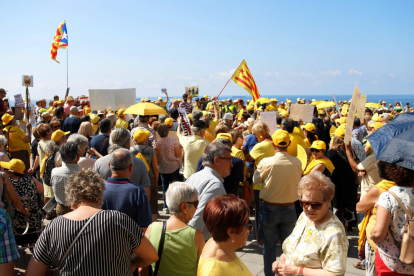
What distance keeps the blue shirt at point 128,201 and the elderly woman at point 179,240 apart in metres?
0.70

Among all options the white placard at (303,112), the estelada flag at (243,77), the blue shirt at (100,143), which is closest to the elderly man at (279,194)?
the blue shirt at (100,143)

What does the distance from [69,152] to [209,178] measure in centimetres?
195

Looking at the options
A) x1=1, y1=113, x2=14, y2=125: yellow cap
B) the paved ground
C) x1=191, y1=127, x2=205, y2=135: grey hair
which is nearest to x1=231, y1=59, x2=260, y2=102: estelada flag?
x1=191, y1=127, x2=205, y2=135: grey hair

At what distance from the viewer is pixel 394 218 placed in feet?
8.55

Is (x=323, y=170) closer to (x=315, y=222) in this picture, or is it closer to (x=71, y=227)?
(x=315, y=222)

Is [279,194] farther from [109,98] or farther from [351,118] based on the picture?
[109,98]

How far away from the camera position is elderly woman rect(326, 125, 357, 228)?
5473 mm

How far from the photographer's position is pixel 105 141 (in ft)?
19.5

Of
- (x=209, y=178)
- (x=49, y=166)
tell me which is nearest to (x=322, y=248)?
(x=209, y=178)

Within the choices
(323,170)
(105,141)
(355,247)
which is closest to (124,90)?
(105,141)

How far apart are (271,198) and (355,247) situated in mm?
2238

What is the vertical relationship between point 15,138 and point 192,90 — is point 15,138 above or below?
below

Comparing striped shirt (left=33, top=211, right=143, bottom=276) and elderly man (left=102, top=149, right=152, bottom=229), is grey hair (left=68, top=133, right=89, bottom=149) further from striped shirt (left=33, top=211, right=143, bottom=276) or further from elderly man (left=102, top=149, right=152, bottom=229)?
striped shirt (left=33, top=211, right=143, bottom=276)

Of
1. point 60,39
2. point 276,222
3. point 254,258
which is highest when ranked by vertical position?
point 60,39
